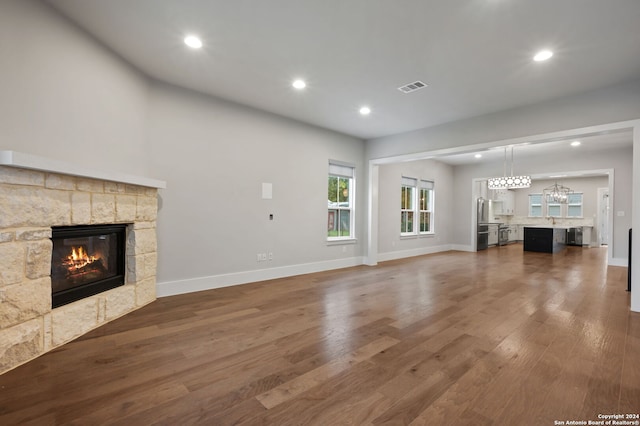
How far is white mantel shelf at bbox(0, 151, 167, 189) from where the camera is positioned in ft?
6.37

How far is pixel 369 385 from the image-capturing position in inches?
75.4

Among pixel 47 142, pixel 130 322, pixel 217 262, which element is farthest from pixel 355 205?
pixel 47 142

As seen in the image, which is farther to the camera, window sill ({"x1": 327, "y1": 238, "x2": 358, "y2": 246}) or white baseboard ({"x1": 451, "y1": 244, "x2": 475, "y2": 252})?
white baseboard ({"x1": 451, "y1": 244, "x2": 475, "y2": 252})

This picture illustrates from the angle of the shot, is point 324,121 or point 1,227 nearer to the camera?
point 1,227

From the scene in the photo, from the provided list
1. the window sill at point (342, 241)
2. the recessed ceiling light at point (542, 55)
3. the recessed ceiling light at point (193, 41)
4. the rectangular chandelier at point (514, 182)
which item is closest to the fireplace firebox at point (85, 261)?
the recessed ceiling light at point (193, 41)

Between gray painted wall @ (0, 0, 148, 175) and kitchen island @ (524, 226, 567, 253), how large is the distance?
1077 cm

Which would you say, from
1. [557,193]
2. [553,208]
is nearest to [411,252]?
[557,193]

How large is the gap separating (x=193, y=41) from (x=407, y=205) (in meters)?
6.74

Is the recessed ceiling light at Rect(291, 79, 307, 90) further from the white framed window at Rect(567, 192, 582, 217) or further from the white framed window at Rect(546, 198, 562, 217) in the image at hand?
the white framed window at Rect(567, 192, 582, 217)

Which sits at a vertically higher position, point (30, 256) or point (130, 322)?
point (30, 256)

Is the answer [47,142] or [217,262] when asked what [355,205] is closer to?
[217,262]

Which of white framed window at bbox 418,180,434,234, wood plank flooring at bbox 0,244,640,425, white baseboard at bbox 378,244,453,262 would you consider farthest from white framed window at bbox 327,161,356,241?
white framed window at bbox 418,180,434,234

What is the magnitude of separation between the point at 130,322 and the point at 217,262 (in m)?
1.50

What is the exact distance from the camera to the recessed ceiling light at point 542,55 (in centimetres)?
302
